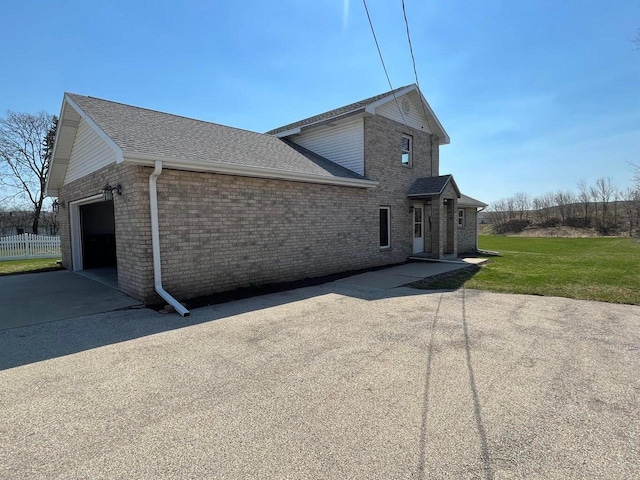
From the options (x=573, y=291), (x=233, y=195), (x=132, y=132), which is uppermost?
(x=132, y=132)

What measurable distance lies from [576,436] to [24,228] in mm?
42107

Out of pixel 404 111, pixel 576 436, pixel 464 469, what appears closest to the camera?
pixel 464 469

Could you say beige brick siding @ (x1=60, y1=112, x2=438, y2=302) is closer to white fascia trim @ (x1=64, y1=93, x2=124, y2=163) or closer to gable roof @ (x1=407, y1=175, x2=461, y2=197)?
white fascia trim @ (x1=64, y1=93, x2=124, y2=163)

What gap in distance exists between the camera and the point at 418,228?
15.0 meters

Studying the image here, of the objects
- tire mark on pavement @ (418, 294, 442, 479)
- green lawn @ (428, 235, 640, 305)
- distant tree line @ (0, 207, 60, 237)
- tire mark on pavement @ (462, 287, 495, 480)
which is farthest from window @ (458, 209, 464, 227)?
distant tree line @ (0, 207, 60, 237)

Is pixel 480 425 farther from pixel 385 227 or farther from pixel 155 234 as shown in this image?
pixel 385 227

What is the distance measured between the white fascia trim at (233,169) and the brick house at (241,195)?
0.03 meters

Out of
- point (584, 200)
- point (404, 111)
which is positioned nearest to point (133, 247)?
point (404, 111)

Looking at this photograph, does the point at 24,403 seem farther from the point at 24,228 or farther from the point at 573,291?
the point at 24,228

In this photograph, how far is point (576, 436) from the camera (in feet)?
8.41

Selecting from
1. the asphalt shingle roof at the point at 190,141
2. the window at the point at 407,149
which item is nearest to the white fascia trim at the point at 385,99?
the window at the point at 407,149

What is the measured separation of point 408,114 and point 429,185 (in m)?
3.25

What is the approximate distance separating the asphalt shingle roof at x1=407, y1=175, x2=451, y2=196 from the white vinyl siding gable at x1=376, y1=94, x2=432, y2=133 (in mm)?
2488

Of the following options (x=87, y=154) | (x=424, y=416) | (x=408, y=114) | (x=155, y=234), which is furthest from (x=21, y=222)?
(x=424, y=416)
